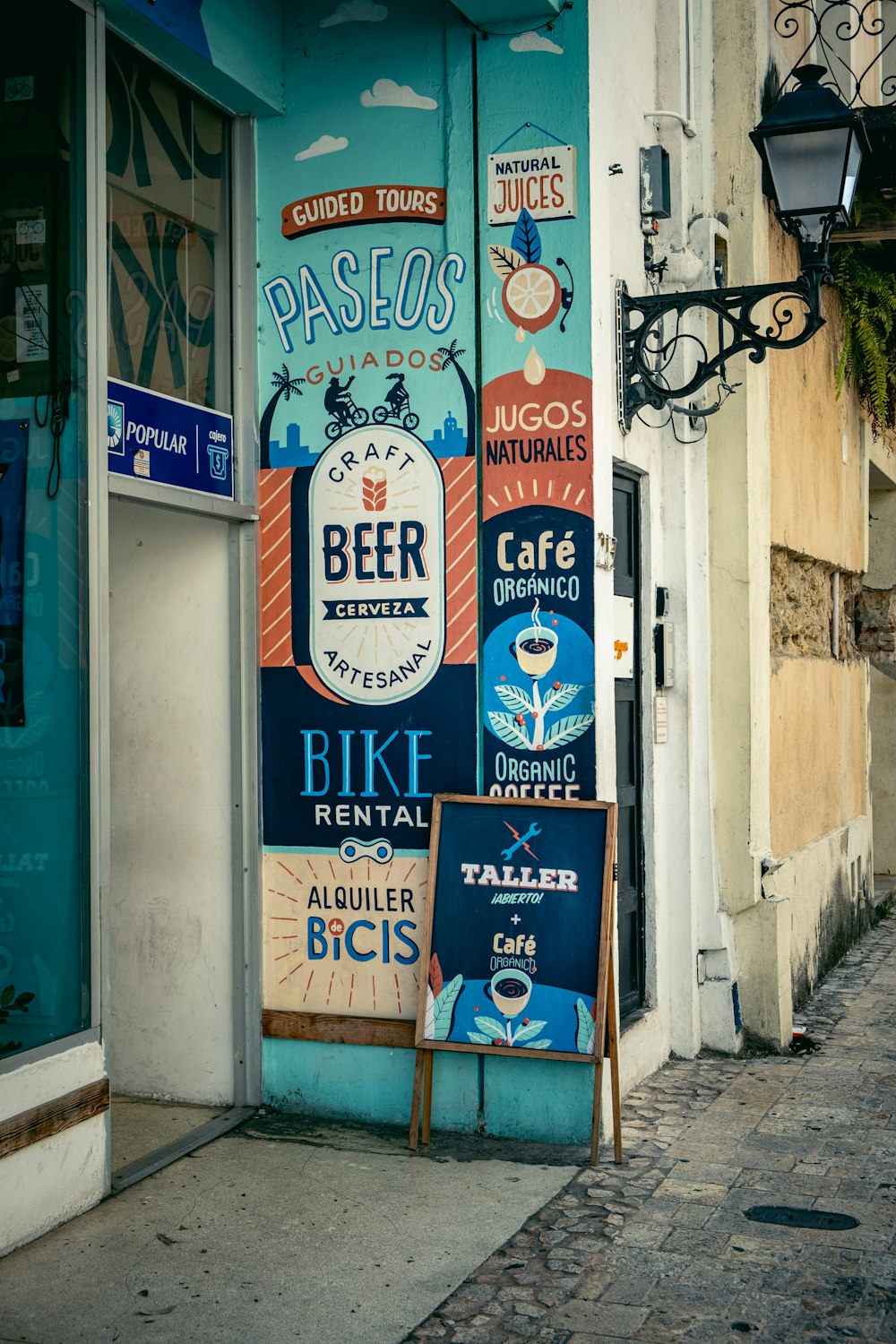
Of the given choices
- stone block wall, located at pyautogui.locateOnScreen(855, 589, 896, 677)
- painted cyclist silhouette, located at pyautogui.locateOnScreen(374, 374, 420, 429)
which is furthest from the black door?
stone block wall, located at pyautogui.locateOnScreen(855, 589, 896, 677)

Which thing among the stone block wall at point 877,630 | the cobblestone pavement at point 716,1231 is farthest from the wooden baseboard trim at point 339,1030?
the stone block wall at point 877,630

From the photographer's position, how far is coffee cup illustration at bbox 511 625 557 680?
18.9ft

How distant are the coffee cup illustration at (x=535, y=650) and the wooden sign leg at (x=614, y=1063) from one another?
117cm

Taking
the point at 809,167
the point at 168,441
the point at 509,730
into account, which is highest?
the point at 809,167

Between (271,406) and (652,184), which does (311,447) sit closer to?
(271,406)

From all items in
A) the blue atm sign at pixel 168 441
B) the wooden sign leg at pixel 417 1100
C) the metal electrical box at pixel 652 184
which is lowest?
the wooden sign leg at pixel 417 1100

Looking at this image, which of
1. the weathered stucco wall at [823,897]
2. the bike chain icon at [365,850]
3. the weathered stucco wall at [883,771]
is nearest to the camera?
the bike chain icon at [365,850]

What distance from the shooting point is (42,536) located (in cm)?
497

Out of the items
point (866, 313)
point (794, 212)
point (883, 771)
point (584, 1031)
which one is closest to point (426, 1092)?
point (584, 1031)

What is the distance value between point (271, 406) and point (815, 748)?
498 centimetres

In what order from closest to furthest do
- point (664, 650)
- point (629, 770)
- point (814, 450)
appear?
1. point (629, 770)
2. point (664, 650)
3. point (814, 450)

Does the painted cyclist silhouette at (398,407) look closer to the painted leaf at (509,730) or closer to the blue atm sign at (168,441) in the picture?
the blue atm sign at (168,441)

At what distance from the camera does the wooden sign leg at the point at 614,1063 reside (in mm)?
5375

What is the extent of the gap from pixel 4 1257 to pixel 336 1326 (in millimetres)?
1192
